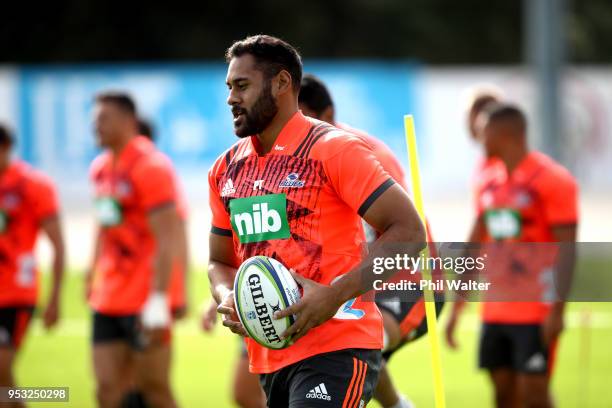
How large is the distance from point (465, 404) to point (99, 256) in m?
3.40

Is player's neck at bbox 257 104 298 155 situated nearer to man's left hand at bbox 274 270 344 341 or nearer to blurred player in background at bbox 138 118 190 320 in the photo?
man's left hand at bbox 274 270 344 341

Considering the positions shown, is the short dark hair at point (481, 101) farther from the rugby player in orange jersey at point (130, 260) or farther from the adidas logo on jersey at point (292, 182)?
the adidas logo on jersey at point (292, 182)

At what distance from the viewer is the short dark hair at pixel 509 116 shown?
8.33 meters

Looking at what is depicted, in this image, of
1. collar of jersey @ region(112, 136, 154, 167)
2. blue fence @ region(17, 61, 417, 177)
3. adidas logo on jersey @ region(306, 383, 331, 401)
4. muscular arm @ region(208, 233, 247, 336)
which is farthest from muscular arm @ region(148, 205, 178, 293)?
blue fence @ region(17, 61, 417, 177)

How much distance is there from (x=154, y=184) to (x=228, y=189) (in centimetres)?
352

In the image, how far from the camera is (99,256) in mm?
9008

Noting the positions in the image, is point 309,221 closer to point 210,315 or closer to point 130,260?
point 210,315

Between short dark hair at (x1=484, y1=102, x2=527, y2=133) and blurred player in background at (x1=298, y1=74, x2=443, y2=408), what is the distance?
179cm

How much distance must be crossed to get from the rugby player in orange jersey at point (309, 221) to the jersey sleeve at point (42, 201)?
4.45 m

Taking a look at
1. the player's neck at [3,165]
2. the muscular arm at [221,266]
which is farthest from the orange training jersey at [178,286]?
the muscular arm at [221,266]

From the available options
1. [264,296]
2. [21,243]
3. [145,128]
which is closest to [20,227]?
[21,243]

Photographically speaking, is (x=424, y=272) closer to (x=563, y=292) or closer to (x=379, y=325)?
(x=379, y=325)

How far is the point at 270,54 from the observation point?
505 cm

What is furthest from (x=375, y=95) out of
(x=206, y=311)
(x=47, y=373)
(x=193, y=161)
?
(x=206, y=311)
